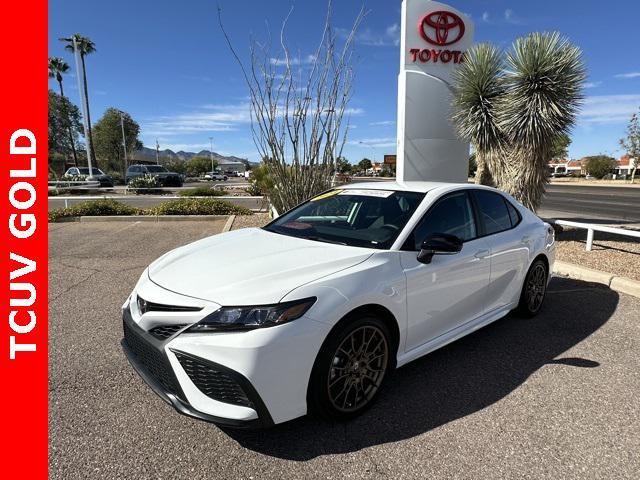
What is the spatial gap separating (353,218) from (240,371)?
5.89ft

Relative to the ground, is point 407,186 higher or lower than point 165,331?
higher

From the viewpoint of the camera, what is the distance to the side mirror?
295 cm

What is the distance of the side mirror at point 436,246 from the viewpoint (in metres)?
2.95

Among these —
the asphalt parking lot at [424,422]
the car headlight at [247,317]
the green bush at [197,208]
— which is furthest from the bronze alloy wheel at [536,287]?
the green bush at [197,208]

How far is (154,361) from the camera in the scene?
2500 mm

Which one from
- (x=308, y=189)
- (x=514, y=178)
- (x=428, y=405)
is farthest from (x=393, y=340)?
(x=514, y=178)

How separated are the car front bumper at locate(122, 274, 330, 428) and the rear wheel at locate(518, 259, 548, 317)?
2854mm

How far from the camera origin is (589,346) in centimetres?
387

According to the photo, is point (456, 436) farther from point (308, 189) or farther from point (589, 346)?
point (308, 189)

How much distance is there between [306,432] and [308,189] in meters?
6.92

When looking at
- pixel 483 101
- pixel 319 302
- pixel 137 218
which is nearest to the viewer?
pixel 319 302

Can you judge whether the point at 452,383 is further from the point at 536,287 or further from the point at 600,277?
the point at 600,277

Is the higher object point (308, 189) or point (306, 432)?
point (308, 189)

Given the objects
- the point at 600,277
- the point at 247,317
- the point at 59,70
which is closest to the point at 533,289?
the point at 600,277
